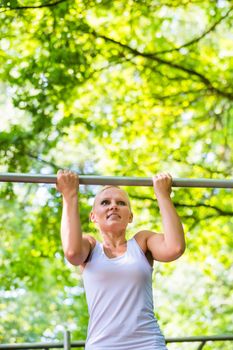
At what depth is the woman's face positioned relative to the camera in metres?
2.90

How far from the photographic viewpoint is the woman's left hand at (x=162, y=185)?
9.66 ft

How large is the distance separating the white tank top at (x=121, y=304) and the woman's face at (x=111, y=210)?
0.41ft

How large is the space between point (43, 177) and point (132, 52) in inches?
157

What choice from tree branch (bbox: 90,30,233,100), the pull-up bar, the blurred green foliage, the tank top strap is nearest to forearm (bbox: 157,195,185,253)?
the tank top strap

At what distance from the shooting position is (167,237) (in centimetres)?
281

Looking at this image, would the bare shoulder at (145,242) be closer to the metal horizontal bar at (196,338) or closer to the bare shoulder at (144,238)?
the bare shoulder at (144,238)

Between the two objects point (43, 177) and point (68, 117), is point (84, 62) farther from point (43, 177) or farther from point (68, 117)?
point (43, 177)

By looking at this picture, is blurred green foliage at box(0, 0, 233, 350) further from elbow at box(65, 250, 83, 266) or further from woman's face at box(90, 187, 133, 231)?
elbow at box(65, 250, 83, 266)

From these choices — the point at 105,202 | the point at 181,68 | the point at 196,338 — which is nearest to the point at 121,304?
the point at 105,202

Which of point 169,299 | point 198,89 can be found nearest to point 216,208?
point 198,89

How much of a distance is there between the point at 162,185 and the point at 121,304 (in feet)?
1.72

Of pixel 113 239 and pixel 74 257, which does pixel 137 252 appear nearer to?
pixel 113 239

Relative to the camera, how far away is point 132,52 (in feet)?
22.3

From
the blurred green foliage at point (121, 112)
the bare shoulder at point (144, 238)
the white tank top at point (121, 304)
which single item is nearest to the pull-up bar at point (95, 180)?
the bare shoulder at point (144, 238)
